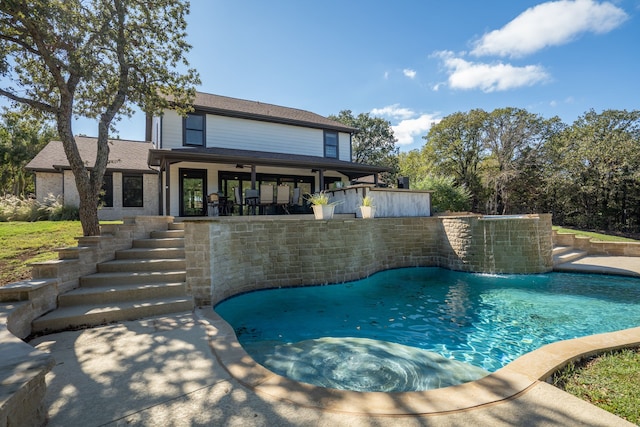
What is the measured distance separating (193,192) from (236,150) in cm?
285

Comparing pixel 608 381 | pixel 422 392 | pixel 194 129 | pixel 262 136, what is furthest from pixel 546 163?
pixel 422 392

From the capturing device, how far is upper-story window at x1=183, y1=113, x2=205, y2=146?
12.5 m

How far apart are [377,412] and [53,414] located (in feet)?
8.36

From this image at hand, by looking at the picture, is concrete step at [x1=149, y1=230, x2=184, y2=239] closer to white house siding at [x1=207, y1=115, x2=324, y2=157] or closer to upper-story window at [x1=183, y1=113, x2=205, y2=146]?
upper-story window at [x1=183, y1=113, x2=205, y2=146]

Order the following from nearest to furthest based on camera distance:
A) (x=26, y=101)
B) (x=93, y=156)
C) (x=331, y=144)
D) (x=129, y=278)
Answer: (x=129, y=278) < (x=26, y=101) < (x=93, y=156) < (x=331, y=144)

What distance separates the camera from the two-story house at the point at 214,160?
40.2 ft

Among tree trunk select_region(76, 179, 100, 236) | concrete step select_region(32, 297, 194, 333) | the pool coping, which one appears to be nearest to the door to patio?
tree trunk select_region(76, 179, 100, 236)

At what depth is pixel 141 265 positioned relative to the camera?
5.73m

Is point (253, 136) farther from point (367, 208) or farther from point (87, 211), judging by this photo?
point (87, 211)

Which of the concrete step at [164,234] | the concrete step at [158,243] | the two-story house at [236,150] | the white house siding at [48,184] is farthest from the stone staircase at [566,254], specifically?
the white house siding at [48,184]

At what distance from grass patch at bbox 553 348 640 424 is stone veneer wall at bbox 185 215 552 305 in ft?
17.7

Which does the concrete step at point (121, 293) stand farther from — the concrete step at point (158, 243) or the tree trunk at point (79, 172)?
the tree trunk at point (79, 172)

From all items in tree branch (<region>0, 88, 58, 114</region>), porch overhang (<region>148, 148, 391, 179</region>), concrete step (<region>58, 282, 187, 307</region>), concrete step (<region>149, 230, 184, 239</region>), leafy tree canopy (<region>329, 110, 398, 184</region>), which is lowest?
concrete step (<region>58, 282, 187, 307</region>)

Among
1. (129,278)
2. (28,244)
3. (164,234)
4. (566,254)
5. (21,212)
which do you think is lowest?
(566,254)
